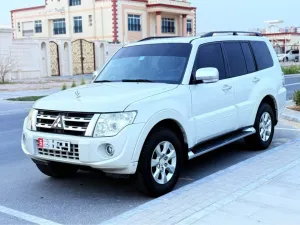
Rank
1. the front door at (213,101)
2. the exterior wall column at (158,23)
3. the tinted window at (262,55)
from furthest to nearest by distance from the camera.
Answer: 1. the exterior wall column at (158,23)
2. the tinted window at (262,55)
3. the front door at (213,101)

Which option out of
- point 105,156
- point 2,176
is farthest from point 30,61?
point 105,156

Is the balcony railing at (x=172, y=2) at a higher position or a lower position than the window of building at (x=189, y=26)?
higher

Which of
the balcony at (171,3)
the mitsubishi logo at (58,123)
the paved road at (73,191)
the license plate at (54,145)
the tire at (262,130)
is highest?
the balcony at (171,3)

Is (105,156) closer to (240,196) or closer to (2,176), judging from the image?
(240,196)

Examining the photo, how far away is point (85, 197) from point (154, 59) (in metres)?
2.18

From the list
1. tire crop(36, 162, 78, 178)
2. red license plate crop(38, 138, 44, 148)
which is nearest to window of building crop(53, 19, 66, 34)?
tire crop(36, 162, 78, 178)

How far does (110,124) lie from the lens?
466 centimetres

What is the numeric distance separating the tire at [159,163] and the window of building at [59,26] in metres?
49.1

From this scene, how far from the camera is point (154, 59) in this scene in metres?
6.09

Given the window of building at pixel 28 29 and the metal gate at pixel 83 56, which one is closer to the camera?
the metal gate at pixel 83 56

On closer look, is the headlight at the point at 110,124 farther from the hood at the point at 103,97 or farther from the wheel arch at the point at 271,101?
the wheel arch at the point at 271,101

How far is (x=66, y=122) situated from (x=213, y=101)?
2159 millimetres

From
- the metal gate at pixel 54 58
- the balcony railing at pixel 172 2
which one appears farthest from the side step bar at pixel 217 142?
the balcony railing at pixel 172 2

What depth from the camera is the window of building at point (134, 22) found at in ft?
160
